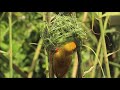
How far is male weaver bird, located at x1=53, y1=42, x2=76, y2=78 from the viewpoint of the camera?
162 cm

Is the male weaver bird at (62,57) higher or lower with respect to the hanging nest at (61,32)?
lower

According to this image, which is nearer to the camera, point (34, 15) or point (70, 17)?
point (70, 17)

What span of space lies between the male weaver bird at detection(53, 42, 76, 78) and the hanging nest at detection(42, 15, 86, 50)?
31mm

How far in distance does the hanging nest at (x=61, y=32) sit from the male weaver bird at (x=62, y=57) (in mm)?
31

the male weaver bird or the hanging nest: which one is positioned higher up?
the hanging nest

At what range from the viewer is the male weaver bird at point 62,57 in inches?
63.6

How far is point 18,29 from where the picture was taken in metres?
1.86

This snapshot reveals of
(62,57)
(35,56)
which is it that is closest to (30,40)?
(35,56)

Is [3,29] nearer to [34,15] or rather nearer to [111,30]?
[34,15]

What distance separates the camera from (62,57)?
5.35 feet
